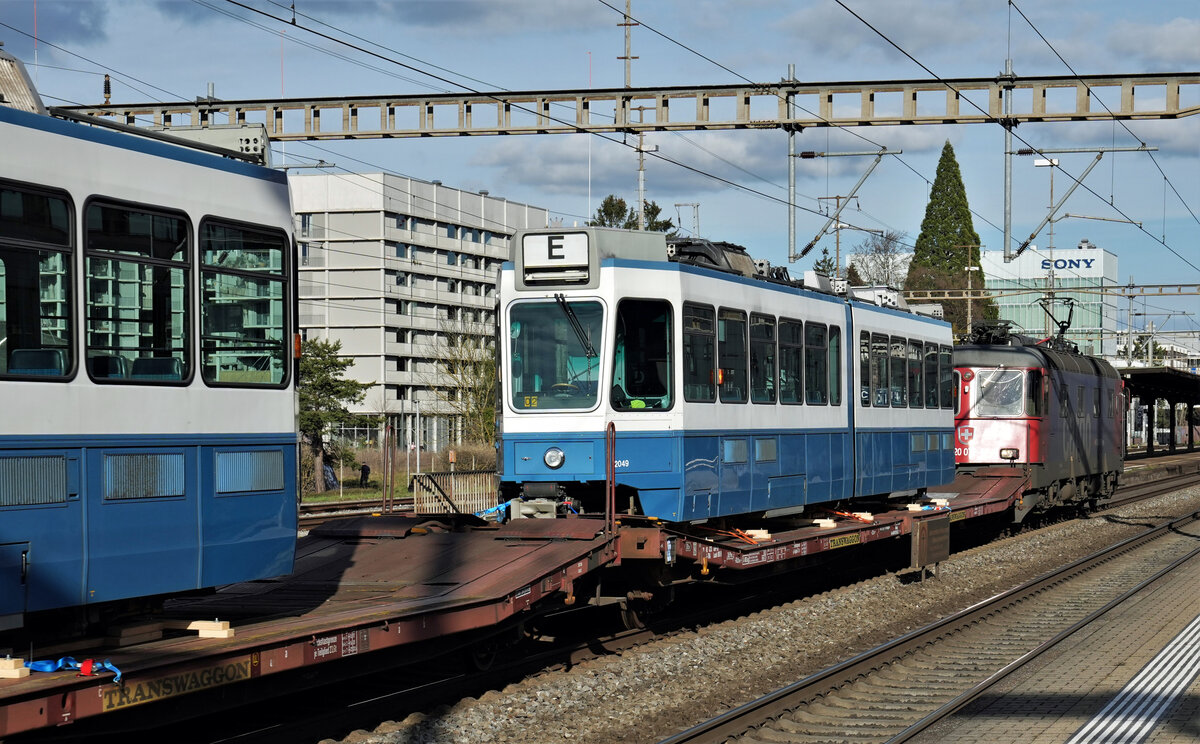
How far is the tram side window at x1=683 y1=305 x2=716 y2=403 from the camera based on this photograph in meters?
13.4

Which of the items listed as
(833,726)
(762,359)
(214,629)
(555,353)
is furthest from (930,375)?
(214,629)

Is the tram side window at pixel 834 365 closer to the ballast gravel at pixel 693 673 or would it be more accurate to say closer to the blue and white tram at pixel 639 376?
the blue and white tram at pixel 639 376

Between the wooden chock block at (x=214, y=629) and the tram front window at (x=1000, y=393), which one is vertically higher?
the tram front window at (x=1000, y=393)

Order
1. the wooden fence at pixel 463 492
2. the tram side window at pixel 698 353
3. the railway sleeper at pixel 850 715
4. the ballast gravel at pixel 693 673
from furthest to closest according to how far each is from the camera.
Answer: the wooden fence at pixel 463 492 < the tram side window at pixel 698 353 < the railway sleeper at pixel 850 715 < the ballast gravel at pixel 693 673

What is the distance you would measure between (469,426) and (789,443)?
107 feet

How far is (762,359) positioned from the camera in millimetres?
15188

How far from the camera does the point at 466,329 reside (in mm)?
53188

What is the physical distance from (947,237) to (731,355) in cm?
6817

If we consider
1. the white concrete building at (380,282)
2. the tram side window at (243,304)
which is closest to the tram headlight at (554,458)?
the tram side window at (243,304)

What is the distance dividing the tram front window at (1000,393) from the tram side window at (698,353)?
1368 cm

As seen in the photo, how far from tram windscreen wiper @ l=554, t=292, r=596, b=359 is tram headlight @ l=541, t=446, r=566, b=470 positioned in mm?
994

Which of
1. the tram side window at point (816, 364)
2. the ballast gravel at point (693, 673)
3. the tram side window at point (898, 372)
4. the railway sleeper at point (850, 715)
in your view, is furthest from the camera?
the tram side window at point (898, 372)

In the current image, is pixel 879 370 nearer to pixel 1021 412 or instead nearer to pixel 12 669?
pixel 1021 412

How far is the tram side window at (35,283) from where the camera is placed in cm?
712
